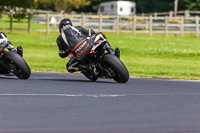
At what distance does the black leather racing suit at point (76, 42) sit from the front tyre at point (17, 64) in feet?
3.12

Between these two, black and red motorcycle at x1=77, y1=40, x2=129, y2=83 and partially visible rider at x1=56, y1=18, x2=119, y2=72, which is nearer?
black and red motorcycle at x1=77, y1=40, x2=129, y2=83

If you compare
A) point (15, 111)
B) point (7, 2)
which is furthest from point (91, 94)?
point (7, 2)

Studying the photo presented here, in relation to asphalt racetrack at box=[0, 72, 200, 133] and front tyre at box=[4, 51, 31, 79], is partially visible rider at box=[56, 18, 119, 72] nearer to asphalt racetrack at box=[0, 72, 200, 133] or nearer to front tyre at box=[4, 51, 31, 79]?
asphalt racetrack at box=[0, 72, 200, 133]

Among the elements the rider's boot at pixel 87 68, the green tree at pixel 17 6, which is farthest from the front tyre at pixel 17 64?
the green tree at pixel 17 6

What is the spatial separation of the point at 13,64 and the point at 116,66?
246 cm

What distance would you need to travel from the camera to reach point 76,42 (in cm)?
1398

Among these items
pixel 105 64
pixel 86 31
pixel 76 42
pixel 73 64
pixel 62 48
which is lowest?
pixel 73 64

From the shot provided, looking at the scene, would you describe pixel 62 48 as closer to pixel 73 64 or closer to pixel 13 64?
pixel 73 64

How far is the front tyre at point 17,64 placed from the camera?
13.7m

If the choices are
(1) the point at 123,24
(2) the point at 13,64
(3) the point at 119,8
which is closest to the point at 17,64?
(2) the point at 13,64

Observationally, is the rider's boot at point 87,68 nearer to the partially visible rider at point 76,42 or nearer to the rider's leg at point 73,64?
the partially visible rider at point 76,42

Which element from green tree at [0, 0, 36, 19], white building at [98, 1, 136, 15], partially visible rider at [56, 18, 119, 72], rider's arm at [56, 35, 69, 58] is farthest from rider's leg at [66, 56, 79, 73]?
white building at [98, 1, 136, 15]

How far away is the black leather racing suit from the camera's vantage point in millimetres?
13773

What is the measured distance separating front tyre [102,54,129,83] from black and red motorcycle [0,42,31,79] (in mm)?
1918
